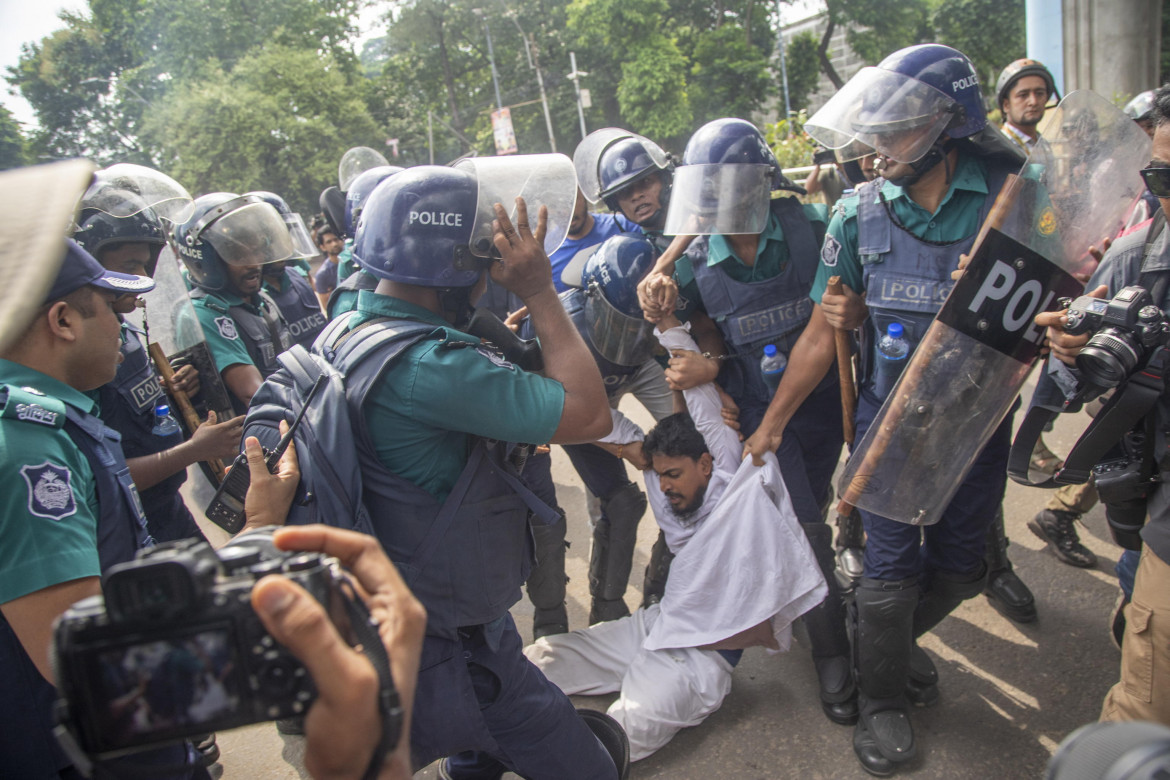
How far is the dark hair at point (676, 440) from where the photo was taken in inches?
111

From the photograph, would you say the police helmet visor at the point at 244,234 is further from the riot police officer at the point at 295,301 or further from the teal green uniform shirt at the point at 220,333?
the riot police officer at the point at 295,301

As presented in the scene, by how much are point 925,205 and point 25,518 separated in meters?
2.43

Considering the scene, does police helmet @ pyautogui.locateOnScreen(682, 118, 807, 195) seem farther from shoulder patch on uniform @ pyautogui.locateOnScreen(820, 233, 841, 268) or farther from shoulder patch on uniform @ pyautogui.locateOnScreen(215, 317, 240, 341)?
shoulder patch on uniform @ pyautogui.locateOnScreen(215, 317, 240, 341)

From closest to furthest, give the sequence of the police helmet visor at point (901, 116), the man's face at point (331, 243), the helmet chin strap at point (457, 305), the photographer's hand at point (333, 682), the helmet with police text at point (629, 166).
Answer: the photographer's hand at point (333, 682)
the helmet chin strap at point (457, 305)
the police helmet visor at point (901, 116)
the helmet with police text at point (629, 166)
the man's face at point (331, 243)

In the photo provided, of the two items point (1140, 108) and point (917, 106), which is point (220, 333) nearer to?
point (917, 106)

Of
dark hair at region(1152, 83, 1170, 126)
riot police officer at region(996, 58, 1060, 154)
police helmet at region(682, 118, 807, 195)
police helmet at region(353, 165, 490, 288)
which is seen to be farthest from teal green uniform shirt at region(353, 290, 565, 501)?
riot police officer at region(996, 58, 1060, 154)

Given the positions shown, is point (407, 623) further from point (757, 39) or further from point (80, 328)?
point (757, 39)

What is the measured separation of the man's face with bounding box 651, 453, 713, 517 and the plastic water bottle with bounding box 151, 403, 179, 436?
1.68 meters

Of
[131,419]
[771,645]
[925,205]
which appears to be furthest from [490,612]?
[925,205]

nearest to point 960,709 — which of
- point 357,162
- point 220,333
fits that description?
point 220,333

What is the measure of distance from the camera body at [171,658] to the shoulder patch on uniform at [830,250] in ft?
6.90

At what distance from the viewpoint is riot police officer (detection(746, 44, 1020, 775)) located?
2.31 metres

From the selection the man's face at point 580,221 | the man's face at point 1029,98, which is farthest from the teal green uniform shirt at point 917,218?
the man's face at point 1029,98

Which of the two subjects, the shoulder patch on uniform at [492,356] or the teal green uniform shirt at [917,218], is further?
the teal green uniform shirt at [917,218]
